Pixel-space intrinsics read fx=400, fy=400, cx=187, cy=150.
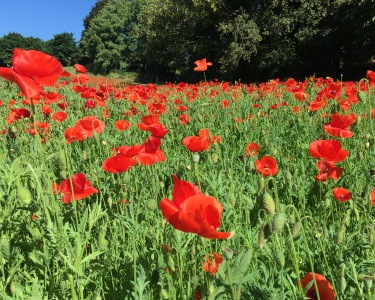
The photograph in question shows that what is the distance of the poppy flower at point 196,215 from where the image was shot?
887mm

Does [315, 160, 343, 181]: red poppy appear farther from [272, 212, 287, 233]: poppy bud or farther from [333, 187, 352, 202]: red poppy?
[272, 212, 287, 233]: poppy bud

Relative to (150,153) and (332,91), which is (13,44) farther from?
(150,153)

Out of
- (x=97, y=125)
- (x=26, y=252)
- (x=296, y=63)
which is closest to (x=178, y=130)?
(x=97, y=125)

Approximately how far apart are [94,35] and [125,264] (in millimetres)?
46969

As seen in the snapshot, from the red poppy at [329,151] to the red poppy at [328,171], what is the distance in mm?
70

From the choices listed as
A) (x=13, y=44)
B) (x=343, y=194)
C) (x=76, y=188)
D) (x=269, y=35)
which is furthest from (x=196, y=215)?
(x=13, y=44)

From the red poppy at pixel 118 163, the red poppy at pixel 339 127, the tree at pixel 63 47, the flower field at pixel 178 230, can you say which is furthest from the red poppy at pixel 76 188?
the tree at pixel 63 47

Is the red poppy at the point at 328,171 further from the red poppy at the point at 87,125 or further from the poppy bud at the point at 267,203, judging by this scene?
the red poppy at the point at 87,125

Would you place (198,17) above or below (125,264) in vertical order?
above

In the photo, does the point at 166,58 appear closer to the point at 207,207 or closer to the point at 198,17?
the point at 198,17

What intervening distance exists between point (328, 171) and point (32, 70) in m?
1.38

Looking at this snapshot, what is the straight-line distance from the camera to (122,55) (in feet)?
152

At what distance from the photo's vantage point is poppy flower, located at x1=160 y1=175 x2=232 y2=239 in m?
0.89

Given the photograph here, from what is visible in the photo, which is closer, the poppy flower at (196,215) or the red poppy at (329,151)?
the poppy flower at (196,215)
